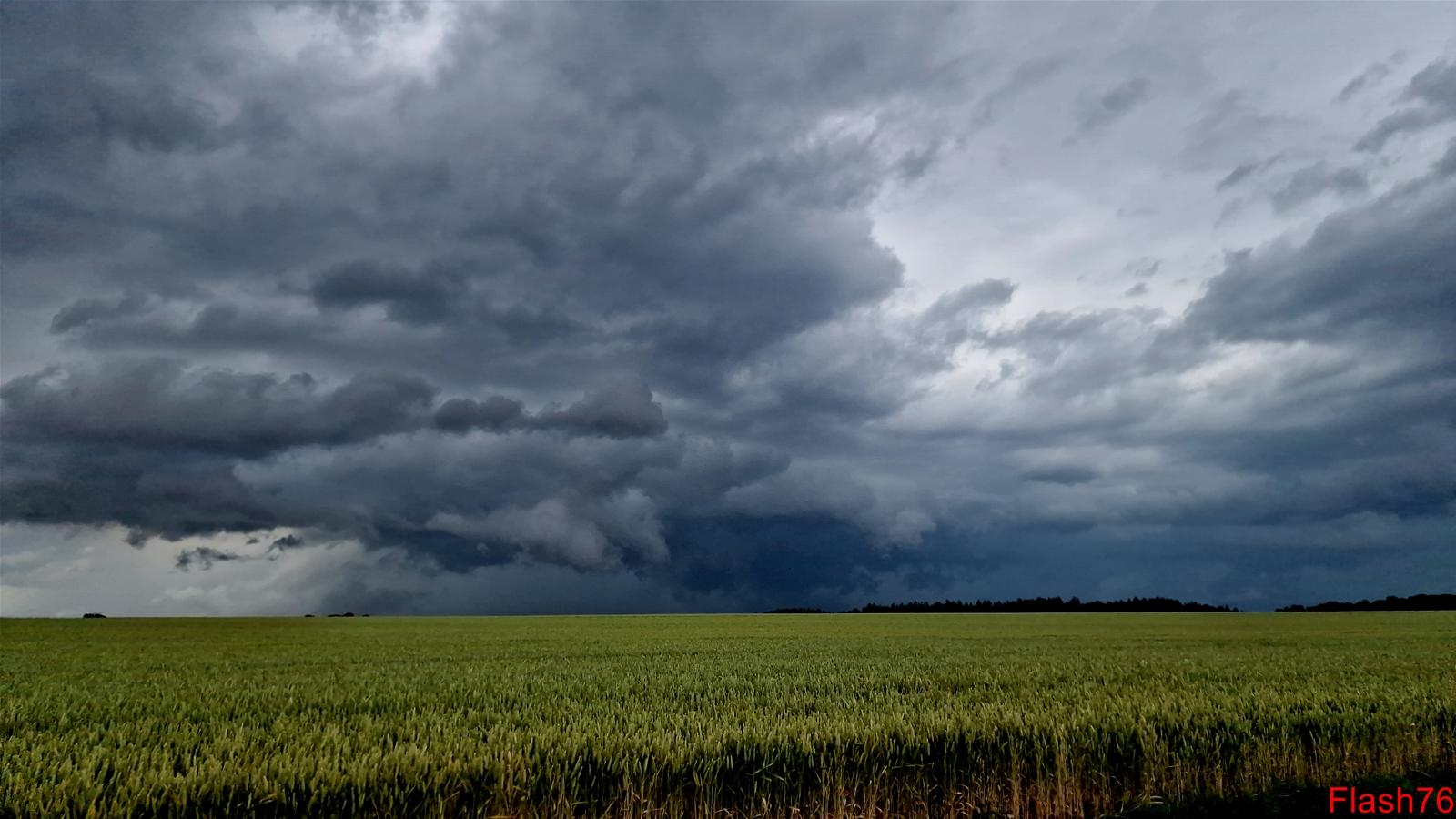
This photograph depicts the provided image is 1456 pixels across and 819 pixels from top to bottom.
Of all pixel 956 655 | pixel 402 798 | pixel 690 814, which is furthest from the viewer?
pixel 956 655

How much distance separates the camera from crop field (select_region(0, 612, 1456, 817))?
26.0 feet

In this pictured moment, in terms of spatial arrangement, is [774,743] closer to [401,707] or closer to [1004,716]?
[1004,716]

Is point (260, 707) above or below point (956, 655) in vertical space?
above

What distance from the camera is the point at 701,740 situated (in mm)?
9547

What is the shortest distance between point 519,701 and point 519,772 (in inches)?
283

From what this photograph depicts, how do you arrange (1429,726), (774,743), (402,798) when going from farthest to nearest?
1. (1429,726)
2. (774,743)
3. (402,798)

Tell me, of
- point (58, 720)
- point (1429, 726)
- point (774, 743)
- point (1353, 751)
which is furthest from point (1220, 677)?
point (58, 720)

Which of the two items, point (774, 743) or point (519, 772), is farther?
point (774, 743)

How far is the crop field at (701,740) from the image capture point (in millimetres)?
7930

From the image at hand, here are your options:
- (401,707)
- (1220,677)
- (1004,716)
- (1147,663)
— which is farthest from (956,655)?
(401,707)

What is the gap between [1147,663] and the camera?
24469mm

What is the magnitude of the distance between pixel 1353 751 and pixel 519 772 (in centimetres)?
1240

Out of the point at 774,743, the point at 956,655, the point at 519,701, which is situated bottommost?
the point at 956,655

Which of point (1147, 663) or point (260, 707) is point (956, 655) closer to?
point (1147, 663)
